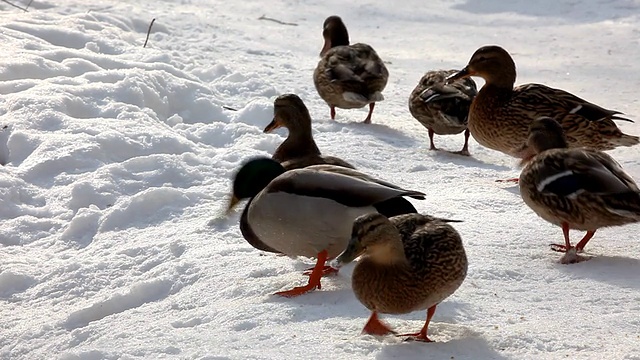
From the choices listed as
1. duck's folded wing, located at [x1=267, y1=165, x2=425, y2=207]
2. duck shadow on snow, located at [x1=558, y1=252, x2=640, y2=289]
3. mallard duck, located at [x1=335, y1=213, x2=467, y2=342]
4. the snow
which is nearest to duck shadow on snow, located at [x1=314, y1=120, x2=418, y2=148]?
the snow

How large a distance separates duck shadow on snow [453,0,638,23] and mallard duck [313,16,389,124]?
490 cm

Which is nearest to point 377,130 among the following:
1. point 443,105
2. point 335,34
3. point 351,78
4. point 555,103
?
point 351,78

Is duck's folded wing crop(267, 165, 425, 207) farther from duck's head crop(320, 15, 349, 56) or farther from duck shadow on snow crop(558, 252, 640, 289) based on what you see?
duck's head crop(320, 15, 349, 56)

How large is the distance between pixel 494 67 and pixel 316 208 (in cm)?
343

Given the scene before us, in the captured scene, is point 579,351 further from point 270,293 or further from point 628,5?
point 628,5

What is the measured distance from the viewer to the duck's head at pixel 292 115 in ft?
22.9

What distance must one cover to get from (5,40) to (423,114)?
4001mm

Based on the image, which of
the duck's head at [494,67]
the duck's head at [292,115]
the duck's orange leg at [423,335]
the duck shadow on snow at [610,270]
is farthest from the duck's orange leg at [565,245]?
the duck's head at [494,67]

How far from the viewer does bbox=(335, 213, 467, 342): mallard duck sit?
4.36 metres

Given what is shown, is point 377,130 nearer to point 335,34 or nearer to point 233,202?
point 335,34

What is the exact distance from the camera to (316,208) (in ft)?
17.2

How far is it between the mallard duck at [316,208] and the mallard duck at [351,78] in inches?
156

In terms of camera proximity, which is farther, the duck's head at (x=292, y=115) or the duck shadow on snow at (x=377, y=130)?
the duck shadow on snow at (x=377, y=130)

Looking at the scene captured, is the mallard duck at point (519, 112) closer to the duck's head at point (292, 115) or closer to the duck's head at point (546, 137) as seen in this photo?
the duck's head at point (546, 137)
